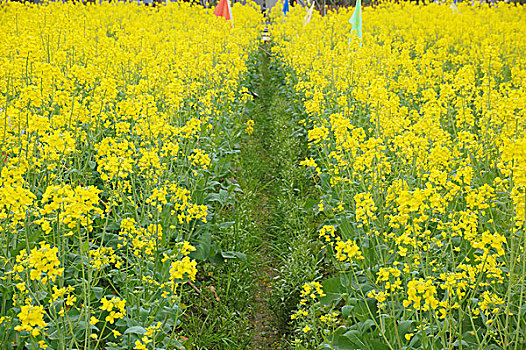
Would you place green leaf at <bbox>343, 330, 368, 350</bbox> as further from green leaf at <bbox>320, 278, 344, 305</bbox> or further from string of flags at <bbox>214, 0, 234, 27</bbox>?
string of flags at <bbox>214, 0, 234, 27</bbox>

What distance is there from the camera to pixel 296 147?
6.95 metres

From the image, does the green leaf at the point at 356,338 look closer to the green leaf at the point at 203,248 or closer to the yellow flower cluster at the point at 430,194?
the yellow flower cluster at the point at 430,194

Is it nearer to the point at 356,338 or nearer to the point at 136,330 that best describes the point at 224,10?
the point at 356,338

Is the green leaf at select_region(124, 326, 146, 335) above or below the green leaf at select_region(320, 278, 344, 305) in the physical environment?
above

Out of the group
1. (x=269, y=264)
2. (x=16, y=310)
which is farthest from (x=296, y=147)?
(x=16, y=310)

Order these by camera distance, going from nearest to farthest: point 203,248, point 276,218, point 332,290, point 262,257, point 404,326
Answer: point 404,326 < point 332,290 < point 203,248 < point 262,257 < point 276,218

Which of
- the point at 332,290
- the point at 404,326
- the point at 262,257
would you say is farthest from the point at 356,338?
the point at 262,257

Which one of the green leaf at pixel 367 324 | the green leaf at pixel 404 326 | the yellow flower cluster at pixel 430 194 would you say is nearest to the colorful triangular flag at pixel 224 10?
the yellow flower cluster at pixel 430 194

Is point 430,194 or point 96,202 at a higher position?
point 96,202

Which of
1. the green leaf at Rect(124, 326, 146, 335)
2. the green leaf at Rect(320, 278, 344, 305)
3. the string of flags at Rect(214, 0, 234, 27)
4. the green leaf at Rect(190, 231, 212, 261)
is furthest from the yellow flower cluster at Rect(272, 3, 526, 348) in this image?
the string of flags at Rect(214, 0, 234, 27)

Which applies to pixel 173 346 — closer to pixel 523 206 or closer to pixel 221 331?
pixel 221 331

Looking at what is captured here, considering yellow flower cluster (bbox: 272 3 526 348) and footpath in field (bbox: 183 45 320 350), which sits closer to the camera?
yellow flower cluster (bbox: 272 3 526 348)

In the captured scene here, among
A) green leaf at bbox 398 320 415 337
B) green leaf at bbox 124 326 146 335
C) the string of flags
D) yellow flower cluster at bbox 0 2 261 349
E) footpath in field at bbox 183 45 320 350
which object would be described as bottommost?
footpath in field at bbox 183 45 320 350

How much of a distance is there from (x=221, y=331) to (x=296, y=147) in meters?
3.64
